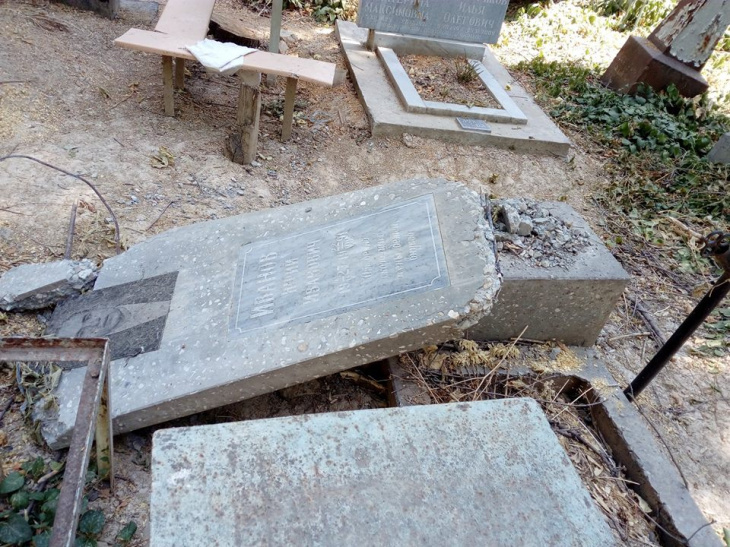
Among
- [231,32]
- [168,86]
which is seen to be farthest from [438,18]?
[168,86]

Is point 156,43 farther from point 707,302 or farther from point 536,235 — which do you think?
point 707,302

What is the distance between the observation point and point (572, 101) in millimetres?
6117

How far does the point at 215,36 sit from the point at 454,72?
106 inches

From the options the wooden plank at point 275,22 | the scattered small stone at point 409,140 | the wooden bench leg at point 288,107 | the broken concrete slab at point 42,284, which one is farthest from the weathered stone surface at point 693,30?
the broken concrete slab at point 42,284

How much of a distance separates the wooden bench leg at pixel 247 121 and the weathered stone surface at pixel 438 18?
2.30m

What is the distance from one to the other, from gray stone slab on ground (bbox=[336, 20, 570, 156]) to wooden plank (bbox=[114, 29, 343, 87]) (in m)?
0.72

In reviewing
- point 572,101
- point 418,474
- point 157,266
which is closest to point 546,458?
point 418,474

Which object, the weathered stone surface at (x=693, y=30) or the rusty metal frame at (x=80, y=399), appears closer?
the rusty metal frame at (x=80, y=399)

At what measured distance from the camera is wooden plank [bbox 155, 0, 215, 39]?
175 inches

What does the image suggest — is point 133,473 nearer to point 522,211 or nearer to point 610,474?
point 610,474

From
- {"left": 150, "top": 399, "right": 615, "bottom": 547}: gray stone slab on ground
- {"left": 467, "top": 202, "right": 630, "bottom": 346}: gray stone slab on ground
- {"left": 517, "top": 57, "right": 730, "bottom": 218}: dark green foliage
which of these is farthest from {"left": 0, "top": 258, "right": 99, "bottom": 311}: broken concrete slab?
{"left": 517, "top": 57, "right": 730, "bottom": 218}: dark green foliage

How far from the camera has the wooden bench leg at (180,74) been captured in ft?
16.0

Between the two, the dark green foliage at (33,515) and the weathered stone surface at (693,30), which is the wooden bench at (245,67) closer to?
the dark green foliage at (33,515)

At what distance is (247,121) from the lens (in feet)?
13.2
